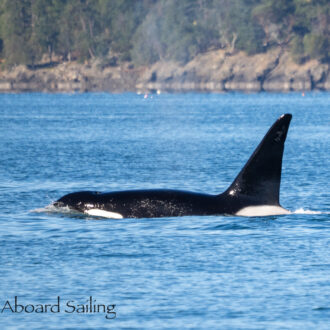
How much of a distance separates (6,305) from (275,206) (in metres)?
9.17

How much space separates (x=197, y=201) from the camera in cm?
2417

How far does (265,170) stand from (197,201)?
2.04 m

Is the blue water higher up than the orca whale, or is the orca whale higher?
the orca whale

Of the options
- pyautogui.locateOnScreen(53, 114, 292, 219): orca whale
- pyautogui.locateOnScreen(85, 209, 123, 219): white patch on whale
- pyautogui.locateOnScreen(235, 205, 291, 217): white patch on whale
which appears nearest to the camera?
pyautogui.locateOnScreen(53, 114, 292, 219): orca whale

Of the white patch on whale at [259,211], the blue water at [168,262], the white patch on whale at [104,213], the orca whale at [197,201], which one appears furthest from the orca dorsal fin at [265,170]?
the white patch on whale at [104,213]

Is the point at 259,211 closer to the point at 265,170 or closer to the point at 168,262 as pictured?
the point at 265,170

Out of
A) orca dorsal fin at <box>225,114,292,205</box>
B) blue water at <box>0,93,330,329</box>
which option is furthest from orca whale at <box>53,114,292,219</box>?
blue water at <box>0,93,330,329</box>

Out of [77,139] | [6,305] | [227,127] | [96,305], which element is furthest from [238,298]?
[227,127]

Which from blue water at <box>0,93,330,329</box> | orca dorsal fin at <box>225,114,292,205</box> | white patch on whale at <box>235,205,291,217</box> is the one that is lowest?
blue water at <box>0,93,330,329</box>

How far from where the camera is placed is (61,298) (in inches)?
695

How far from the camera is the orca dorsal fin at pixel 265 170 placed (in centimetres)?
2305

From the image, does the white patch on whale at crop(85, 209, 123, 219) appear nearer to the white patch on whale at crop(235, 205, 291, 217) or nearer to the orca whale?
the orca whale

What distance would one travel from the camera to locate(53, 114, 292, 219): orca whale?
76.7 feet

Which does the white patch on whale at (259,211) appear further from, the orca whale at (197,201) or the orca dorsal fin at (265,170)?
the orca dorsal fin at (265,170)
